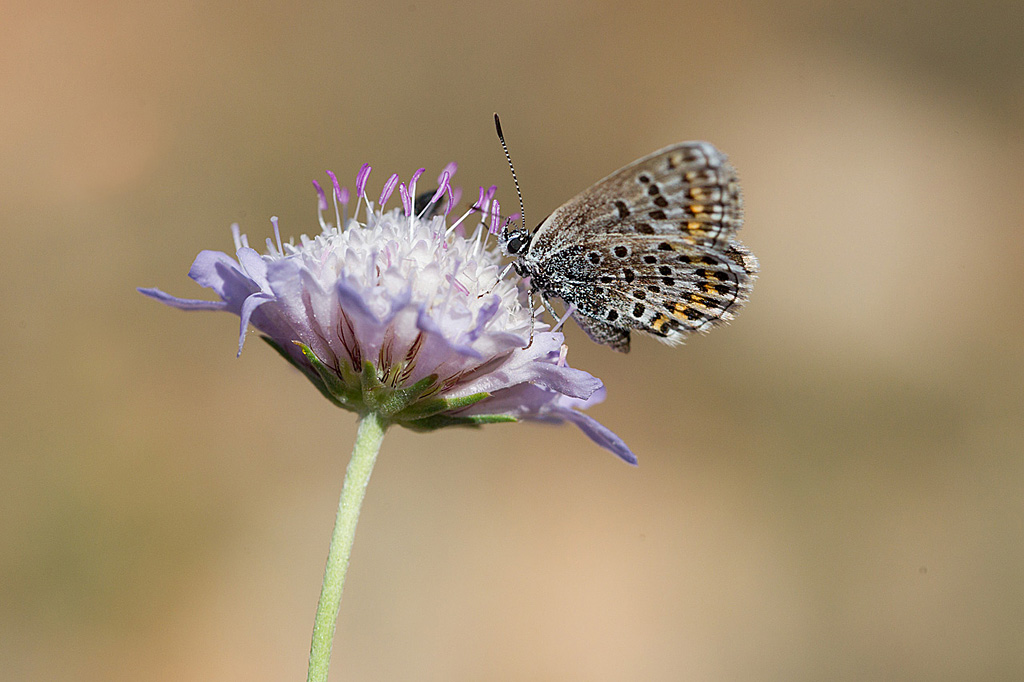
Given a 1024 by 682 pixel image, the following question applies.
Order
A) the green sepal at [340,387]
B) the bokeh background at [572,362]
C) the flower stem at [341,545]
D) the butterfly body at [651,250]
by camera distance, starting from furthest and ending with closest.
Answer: the bokeh background at [572,362]
the butterfly body at [651,250]
the green sepal at [340,387]
the flower stem at [341,545]

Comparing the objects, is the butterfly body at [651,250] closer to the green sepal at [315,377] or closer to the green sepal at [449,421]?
the green sepal at [449,421]

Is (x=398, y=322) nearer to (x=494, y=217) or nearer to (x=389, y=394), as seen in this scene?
(x=389, y=394)

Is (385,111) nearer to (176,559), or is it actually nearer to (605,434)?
(176,559)

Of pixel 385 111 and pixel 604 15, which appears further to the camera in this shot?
pixel 604 15

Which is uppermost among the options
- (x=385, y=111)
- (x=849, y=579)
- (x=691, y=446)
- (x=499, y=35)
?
(x=499, y=35)

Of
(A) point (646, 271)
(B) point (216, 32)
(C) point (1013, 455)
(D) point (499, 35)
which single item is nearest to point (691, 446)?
(C) point (1013, 455)

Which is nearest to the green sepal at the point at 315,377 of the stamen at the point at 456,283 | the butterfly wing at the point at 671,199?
the stamen at the point at 456,283
